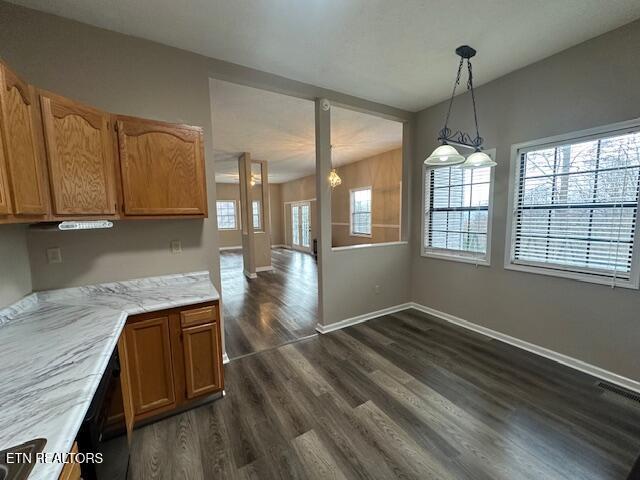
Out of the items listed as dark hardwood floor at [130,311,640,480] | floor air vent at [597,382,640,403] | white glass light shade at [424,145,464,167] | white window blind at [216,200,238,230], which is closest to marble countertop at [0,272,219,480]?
dark hardwood floor at [130,311,640,480]

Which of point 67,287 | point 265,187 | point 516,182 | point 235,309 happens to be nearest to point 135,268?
point 67,287

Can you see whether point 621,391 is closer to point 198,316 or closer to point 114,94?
point 198,316

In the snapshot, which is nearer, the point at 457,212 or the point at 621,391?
the point at 621,391

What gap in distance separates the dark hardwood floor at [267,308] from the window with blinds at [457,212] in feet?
6.84

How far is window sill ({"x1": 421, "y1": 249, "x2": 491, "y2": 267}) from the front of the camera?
3176mm

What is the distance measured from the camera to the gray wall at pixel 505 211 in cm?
220

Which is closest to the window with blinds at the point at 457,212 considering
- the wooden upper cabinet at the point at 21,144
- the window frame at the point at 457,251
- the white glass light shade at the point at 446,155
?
the window frame at the point at 457,251

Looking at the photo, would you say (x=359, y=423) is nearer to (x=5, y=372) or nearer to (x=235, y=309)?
(x=5, y=372)

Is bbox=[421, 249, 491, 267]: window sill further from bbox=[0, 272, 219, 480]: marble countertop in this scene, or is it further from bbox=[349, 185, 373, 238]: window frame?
bbox=[349, 185, 373, 238]: window frame

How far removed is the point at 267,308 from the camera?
421cm

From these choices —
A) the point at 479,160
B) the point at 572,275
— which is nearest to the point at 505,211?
the point at 572,275

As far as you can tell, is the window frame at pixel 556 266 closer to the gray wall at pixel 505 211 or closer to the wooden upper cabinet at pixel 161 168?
the gray wall at pixel 505 211

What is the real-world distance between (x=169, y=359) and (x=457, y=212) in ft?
11.5

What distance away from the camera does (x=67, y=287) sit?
2023 millimetres
